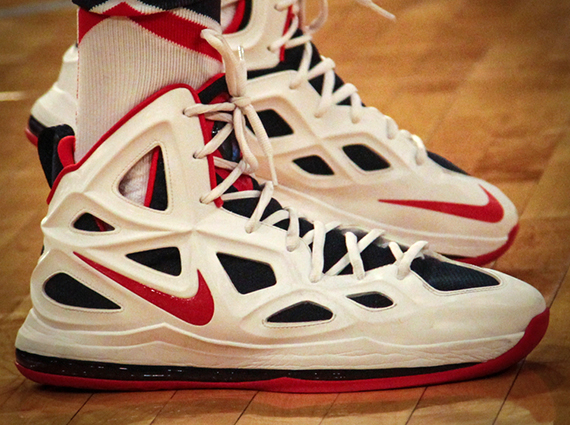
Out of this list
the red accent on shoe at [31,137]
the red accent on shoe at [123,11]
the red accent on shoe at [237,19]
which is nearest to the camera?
the red accent on shoe at [123,11]

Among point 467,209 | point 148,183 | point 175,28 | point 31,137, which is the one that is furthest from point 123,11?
point 31,137

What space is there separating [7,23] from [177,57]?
1628 mm

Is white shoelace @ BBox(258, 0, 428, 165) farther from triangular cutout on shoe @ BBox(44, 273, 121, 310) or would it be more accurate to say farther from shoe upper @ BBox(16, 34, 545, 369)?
triangular cutout on shoe @ BBox(44, 273, 121, 310)

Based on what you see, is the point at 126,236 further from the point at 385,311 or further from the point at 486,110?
the point at 486,110

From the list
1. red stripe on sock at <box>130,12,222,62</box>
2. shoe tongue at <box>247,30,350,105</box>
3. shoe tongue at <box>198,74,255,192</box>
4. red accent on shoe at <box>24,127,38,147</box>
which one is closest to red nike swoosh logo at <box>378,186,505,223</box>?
shoe tongue at <box>247,30,350,105</box>

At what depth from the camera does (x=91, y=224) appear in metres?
0.75

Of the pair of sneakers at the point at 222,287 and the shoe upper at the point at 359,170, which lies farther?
the shoe upper at the point at 359,170

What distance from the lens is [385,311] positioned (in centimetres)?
74

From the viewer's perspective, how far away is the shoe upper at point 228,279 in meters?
0.73

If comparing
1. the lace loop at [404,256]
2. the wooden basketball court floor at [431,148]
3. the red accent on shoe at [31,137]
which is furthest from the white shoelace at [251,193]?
the red accent on shoe at [31,137]

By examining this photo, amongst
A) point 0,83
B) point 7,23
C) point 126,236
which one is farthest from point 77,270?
point 7,23

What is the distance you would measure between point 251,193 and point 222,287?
98 millimetres

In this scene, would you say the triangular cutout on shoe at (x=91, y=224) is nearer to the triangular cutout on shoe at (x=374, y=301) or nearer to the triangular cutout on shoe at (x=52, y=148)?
the triangular cutout on shoe at (x=52, y=148)

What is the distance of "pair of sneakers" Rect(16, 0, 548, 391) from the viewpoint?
2.39ft
